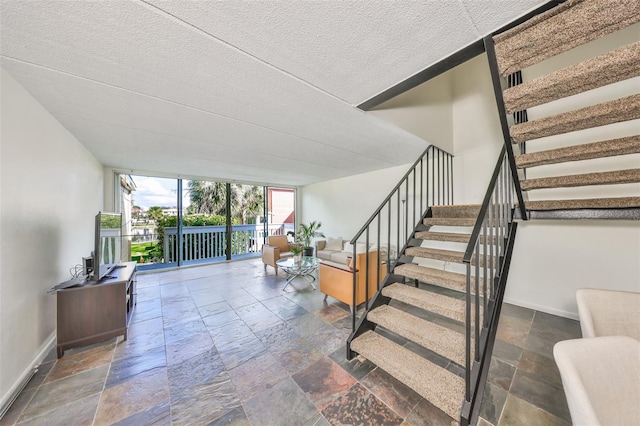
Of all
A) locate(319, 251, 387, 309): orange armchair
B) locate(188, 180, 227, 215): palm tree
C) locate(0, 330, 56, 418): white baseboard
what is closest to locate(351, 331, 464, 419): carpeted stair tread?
locate(319, 251, 387, 309): orange armchair

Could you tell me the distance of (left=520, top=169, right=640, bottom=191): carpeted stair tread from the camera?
66.2 inches

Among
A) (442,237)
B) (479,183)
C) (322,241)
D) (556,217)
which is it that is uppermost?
(479,183)

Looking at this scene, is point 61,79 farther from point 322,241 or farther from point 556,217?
point 322,241

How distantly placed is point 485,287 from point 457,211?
4.62 feet

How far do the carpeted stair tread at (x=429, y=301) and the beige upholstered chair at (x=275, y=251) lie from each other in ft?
9.45

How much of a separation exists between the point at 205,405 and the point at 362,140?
10.2 ft

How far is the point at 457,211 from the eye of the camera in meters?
2.79

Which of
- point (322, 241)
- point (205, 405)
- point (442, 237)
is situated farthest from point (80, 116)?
point (322, 241)

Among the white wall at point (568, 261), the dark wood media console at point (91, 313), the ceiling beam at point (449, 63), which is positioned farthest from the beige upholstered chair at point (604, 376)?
the dark wood media console at point (91, 313)

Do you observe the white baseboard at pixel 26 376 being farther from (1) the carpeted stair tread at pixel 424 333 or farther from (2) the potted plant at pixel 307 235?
(2) the potted plant at pixel 307 235

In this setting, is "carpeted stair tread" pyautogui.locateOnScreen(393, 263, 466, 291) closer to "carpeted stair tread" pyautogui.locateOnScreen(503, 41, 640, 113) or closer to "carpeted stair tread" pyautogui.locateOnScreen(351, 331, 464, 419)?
"carpeted stair tread" pyautogui.locateOnScreen(351, 331, 464, 419)

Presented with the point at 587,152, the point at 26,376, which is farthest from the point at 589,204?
the point at 26,376

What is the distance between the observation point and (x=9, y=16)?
1.10m

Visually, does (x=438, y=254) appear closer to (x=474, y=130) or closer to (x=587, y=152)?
(x=587, y=152)
